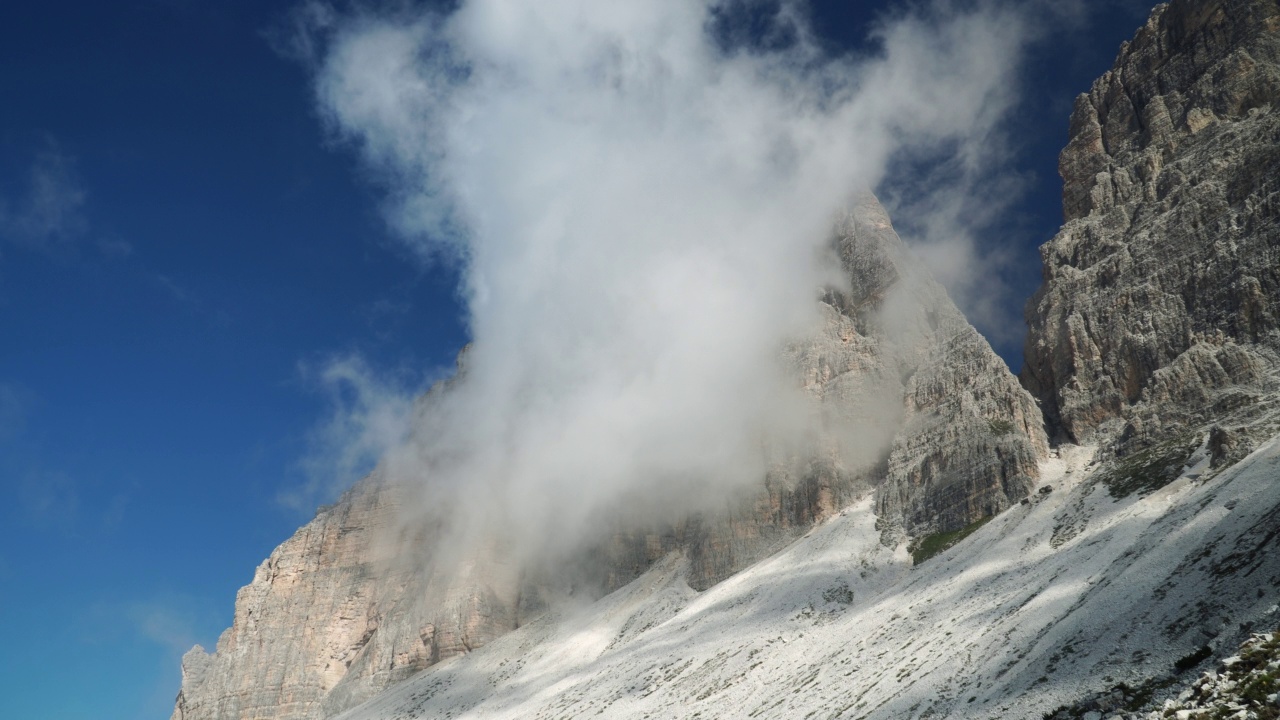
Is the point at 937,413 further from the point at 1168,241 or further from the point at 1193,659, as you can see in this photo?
the point at 1193,659

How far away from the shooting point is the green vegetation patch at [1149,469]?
307ft

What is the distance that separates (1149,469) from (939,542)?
120 feet

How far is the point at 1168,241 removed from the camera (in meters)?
131

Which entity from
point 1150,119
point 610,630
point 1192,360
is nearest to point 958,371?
point 1192,360

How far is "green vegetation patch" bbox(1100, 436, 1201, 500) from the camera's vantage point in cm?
9362

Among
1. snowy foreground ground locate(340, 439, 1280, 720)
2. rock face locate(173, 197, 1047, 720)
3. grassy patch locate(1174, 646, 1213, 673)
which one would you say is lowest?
grassy patch locate(1174, 646, 1213, 673)

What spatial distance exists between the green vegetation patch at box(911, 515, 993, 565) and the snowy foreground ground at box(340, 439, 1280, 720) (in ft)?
10.4

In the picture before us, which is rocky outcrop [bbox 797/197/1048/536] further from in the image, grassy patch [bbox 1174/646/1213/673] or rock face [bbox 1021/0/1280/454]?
Result: grassy patch [bbox 1174/646/1213/673]

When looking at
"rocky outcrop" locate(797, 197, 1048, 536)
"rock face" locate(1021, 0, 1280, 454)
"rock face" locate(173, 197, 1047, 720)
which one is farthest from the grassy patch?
"rock face" locate(173, 197, 1047, 720)

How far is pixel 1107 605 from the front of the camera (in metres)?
53.9

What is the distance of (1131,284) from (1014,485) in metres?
39.7

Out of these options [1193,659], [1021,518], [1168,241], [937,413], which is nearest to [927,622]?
[1021,518]

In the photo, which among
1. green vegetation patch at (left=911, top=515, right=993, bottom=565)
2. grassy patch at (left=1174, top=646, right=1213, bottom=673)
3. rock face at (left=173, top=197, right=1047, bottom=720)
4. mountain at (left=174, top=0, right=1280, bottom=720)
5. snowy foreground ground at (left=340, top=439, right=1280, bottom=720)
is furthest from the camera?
rock face at (left=173, top=197, right=1047, bottom=720)

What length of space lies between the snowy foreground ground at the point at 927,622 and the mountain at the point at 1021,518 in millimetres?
436
